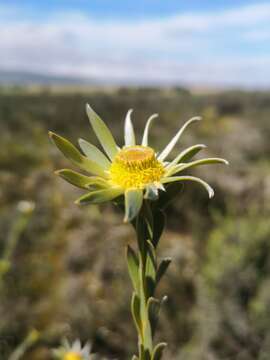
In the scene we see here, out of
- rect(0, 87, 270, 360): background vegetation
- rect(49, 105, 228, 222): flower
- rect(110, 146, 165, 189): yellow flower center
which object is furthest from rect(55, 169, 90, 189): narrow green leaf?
rect(0, 87, 270, 360): background vegetation

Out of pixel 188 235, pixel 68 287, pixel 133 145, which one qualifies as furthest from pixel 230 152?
pixel 133 145

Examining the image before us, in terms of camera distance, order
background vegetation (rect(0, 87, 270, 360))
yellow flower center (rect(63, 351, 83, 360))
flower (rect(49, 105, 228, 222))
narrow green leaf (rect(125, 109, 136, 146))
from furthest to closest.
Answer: background vegetation (rect(0, 87, 270, 360)) → yellow flower center (rect(63, 351, 83, 360)) → narrow green leaf (rect(125, 109, 136, 146)) → flower (rect(49, 105, 228, 222))

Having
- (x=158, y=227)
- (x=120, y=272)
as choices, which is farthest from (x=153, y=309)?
(x=120, y=272)

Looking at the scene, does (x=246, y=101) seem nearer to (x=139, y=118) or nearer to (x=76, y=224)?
(x=139, y=118)

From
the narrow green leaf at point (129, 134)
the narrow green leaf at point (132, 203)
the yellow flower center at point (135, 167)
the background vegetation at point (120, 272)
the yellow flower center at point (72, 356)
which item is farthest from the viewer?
the background vegetation at point (120, 272)

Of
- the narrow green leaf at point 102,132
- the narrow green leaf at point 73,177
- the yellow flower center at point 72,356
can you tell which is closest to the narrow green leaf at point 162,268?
the narrow green leaf at point 73,177

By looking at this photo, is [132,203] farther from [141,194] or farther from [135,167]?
[135,167]

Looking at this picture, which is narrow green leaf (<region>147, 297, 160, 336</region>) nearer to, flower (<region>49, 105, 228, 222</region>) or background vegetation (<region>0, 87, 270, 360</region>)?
flower (<region>49, 105, 228, 222</region>)

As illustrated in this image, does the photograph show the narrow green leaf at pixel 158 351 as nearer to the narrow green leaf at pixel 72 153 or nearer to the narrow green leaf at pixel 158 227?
the narrow green leaf at pixel 158 227
